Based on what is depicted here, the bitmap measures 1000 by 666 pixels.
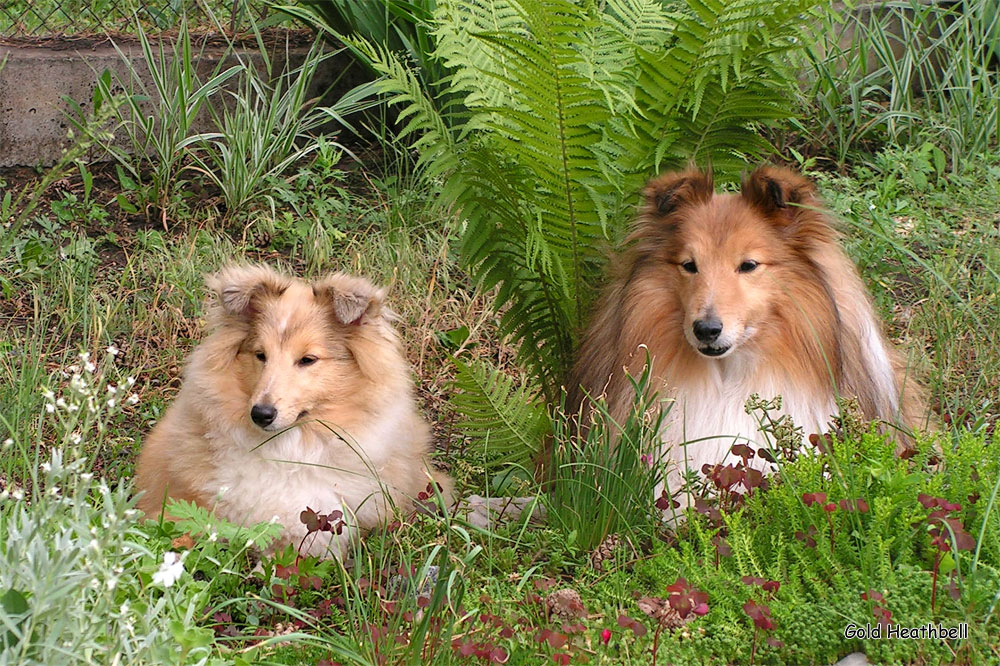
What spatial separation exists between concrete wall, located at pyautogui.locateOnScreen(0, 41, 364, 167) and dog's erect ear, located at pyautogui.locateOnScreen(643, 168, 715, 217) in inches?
140

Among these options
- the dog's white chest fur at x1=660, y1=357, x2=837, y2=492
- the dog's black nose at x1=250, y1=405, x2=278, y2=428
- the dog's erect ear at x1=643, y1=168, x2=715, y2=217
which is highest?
the dog's erect ear at x1=643, y1=168, x2=715, y2=217

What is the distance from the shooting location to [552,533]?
11.7 ft

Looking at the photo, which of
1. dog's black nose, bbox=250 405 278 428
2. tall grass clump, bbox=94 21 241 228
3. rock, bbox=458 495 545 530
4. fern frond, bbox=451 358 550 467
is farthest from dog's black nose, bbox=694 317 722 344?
tall grass clump, bbox=94 21 241 228

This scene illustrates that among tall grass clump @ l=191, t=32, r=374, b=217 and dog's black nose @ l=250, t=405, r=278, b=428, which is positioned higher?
tall grass clump @ l=191, t=32, r=374, b=217

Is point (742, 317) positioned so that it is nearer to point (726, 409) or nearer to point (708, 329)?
point (708, 329)

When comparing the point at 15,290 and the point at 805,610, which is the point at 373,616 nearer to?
the point at 805,610

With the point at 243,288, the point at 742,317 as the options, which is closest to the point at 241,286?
the point at 243,288

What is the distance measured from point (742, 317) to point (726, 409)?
0.37 metres

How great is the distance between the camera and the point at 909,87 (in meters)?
6.74

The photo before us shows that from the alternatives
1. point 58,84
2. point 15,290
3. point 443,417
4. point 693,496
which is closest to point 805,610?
point 693,496

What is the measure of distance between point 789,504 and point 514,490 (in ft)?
3.64

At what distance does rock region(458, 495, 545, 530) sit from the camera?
12.2 ft

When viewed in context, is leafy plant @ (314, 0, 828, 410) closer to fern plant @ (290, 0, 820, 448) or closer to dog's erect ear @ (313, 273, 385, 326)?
fern plant @ (290, 0, 820, 448)

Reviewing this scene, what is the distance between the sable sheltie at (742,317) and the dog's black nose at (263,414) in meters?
1.07
